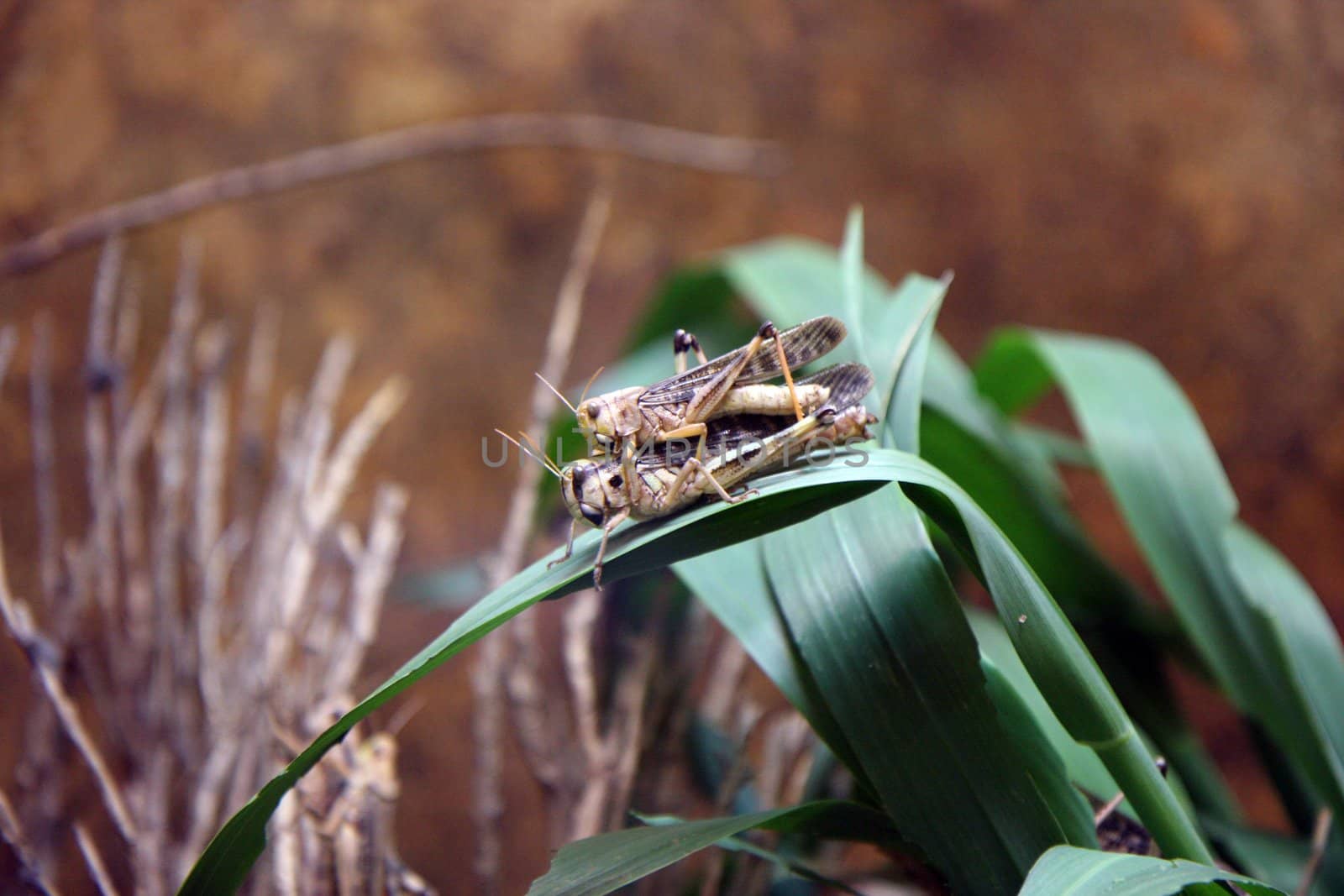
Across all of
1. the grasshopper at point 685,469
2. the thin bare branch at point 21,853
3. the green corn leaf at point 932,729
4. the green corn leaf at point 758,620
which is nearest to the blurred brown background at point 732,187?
the thin bare branch at point 21,853

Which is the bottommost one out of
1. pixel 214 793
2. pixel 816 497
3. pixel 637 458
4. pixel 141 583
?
pixel 214 793

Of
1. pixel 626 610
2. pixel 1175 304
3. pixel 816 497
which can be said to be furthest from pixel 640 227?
pixel 816 497

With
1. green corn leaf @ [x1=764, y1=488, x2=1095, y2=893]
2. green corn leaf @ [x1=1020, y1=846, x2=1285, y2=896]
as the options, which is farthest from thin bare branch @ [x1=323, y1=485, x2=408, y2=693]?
green corn leaf @ [x1=1020, y1=846, x2=1285, y2=896]

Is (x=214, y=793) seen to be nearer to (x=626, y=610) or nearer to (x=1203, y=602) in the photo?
(x=626, y=610)

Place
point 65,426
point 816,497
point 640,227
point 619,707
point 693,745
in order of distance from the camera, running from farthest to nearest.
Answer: point 640,227 < point 65,426 < point 693,745 < point 619,707 < point 816,497

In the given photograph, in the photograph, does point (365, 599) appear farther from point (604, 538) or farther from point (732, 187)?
point (732, 187)

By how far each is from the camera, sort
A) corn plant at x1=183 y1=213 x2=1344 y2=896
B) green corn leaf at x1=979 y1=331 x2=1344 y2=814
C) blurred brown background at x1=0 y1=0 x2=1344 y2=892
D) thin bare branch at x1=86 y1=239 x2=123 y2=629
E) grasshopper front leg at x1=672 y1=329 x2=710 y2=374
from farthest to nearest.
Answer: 1. blurred brown background at x1=0 y1=0 x2=1344 y2=892
2. thin bare branch at x1=86 y1=239 x2=123 y2=629
3. green corn leaf at x1=979 y1=331 x2=1344 y2=814
4. grasshopper front leg at x1=672 y1=329 x2=710 y2=374
5. corn plant at x1=183 y1=213 x2=1344 y2=896

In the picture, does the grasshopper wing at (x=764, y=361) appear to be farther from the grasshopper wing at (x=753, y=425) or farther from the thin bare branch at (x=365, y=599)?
the thin bare branch at (x=365, y=599)

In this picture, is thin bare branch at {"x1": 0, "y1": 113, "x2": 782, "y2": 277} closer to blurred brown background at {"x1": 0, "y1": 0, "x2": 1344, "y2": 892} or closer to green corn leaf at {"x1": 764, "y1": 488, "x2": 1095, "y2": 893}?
blurred brown background at {"x1": 0, "y1": 0, "x2": 1344, "y2": 892}
